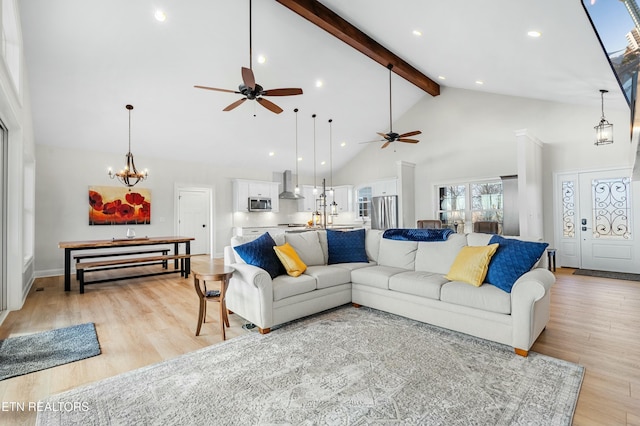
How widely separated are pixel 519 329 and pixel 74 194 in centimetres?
766

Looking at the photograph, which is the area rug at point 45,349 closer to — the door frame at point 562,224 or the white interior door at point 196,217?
the white interior door at point 196,217

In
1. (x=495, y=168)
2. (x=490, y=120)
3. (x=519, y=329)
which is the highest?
(x=490, y=120)

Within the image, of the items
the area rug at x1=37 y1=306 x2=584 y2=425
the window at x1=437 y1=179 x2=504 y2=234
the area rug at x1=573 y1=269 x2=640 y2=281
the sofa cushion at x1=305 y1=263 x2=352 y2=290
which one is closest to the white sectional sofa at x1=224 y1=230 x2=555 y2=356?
the sofa cushion at x1=305 y1=263 x2=352 y2=290

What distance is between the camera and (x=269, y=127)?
278 inches

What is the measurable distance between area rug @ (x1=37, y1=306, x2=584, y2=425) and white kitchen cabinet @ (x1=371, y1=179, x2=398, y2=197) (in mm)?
5705

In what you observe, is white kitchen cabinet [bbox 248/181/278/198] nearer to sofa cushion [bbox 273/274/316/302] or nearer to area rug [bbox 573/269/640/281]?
sofa cushion [bbox 273/274/316/302]

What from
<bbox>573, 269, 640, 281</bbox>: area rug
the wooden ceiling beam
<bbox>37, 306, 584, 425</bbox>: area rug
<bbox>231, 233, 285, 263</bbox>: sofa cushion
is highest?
the wooden ceiling beam

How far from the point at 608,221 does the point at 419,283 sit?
5025 mm

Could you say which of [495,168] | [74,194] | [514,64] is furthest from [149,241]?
[495,168]

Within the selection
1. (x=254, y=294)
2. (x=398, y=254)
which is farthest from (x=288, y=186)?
(x=254, y=294)

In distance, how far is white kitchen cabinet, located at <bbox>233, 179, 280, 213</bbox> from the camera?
8258 mm

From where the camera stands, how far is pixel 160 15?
3883 millimetres

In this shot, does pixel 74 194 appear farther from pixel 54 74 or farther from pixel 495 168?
pixel 495 168

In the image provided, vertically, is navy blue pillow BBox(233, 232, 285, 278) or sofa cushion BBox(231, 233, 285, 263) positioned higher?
sofa cushion BBox(231, 233, 285, 263)
